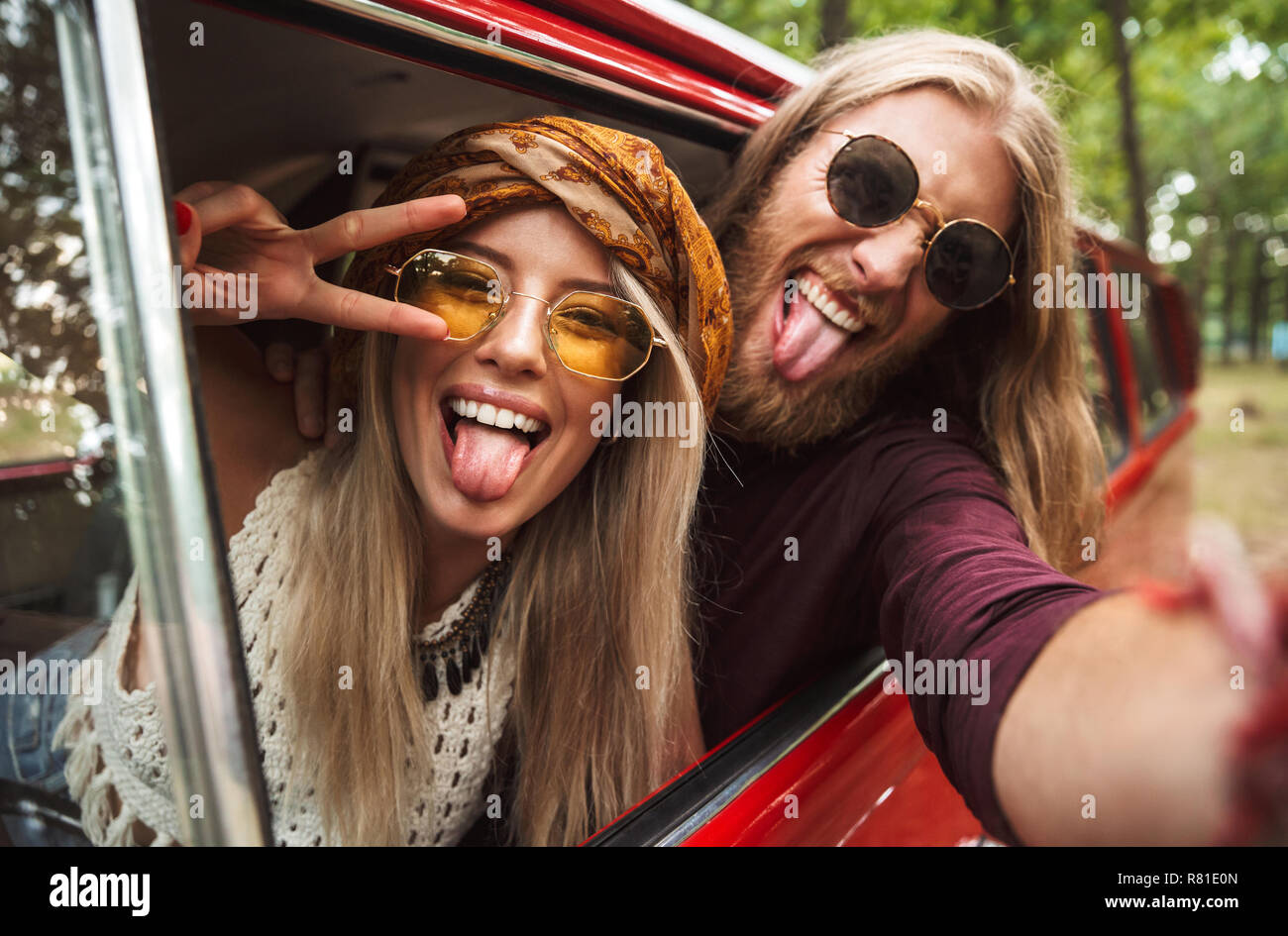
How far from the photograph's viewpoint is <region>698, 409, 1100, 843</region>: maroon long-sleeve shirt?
1.41 metres

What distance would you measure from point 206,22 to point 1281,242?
16.1 metres

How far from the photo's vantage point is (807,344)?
1902 millimetres

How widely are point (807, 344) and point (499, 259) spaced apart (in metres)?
0.82

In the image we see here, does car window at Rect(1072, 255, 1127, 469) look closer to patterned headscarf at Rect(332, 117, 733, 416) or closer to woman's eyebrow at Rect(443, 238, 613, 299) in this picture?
patterned headscarf at Rect(332, 117, 733, 416)

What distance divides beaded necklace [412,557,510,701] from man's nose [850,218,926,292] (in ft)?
3.45

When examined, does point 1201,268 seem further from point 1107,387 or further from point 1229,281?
point 1107,387

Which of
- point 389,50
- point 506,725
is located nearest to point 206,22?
point 389,50

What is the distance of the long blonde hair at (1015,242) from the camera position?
1.93 m

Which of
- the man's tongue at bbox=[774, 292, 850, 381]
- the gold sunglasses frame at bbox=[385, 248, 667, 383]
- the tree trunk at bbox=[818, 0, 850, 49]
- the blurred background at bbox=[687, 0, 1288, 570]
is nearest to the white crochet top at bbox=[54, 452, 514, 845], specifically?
the gold sunglasses frame at bbox=[385, 248, 667, 383]

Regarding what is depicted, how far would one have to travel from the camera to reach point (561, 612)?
67.3 inches

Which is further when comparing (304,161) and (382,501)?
(304,161)

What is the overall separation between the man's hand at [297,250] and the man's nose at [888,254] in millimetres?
961

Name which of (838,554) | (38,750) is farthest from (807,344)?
(38,750)
